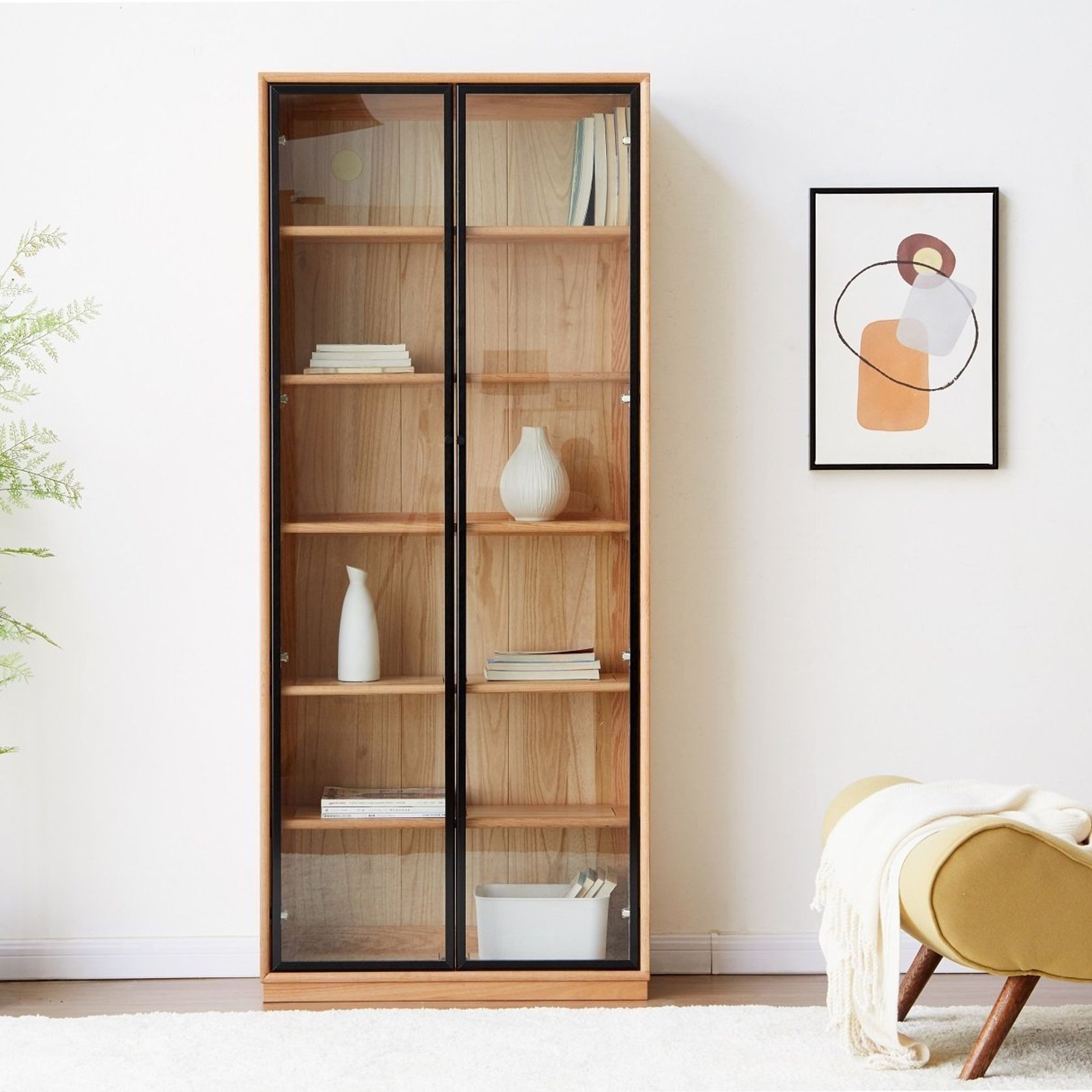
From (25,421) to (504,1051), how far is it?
1852 millimetres

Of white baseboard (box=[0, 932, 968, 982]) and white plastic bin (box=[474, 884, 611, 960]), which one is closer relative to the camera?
white plastic bin (box=[474, 884, 611, 960])

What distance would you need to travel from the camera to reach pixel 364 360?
2.50 meters

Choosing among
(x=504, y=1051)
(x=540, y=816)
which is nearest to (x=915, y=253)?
(x=540, y=816)

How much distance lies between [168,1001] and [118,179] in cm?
198

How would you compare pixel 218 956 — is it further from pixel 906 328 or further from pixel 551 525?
pixel 906 328

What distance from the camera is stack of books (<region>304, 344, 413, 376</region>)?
2496 mm

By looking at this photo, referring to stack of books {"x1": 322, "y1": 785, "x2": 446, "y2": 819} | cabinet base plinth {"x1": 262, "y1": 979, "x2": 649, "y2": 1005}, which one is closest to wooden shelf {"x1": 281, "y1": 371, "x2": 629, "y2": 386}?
stack of books {"x1": 322, "y1": 785, "x2": 446, "y2": 819}

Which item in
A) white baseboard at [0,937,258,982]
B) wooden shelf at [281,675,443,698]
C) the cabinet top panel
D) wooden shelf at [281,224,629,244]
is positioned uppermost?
the cabinet top panel

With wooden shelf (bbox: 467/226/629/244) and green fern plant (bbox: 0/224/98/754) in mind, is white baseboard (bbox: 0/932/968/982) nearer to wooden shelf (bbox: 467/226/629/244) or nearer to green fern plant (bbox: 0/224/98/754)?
green fern plant (bbox: 0/224/98/754)

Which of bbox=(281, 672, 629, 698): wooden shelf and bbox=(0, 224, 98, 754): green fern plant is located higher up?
bbox=(0, 224, 98, 754): green fern plant

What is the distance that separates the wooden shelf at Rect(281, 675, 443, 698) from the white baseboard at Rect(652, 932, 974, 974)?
2.88 ft

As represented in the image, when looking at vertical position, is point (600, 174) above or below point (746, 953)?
above

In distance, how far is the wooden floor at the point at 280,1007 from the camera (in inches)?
99.3

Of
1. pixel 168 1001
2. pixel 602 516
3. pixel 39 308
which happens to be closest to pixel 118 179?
pixel 39 308
